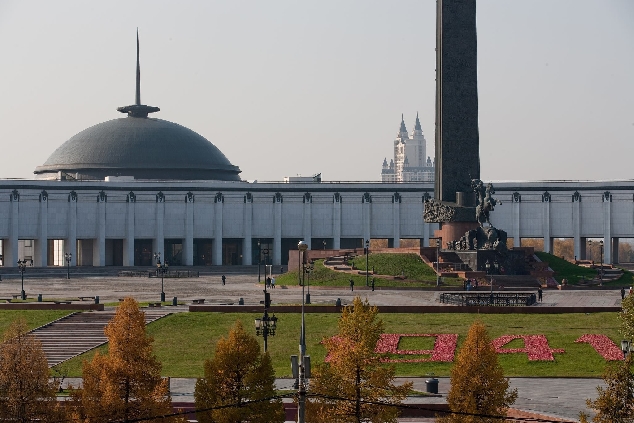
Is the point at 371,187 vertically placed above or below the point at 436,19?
below

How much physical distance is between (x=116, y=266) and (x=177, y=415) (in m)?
104

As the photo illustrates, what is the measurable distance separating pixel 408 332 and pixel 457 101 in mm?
36075

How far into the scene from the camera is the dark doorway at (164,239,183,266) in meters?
137

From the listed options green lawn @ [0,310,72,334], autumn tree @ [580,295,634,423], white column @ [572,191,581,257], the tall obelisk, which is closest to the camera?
autumn tree @ [580,295,634,423]

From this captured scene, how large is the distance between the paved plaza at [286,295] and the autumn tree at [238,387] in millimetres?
6958

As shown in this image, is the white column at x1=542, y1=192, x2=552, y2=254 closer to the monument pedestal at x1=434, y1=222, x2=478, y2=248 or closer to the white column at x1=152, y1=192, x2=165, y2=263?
the white column at x1=152, y1=192, x2=165, y2=263

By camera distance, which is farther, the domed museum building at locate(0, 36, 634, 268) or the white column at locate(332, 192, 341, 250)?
the white column at locate(332, 192, 341, 250)

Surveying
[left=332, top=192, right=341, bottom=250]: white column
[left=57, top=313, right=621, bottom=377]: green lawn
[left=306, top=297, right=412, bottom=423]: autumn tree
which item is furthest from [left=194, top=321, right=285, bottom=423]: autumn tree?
[left=332, top=192, right=341, bottom=250]: white column

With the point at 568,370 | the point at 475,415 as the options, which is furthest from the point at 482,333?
the point at 568,370

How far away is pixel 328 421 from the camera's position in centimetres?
3138

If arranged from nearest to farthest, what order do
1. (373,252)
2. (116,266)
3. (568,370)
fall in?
(568,370) < (373,252) < (116,266)

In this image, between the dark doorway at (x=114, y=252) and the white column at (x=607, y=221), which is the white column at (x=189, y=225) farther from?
the white column at (x=607, y=221)

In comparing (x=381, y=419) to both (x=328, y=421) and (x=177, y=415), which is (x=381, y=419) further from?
(x=177, y=415)

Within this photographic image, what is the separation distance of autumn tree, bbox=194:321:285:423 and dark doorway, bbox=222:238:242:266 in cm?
10660
